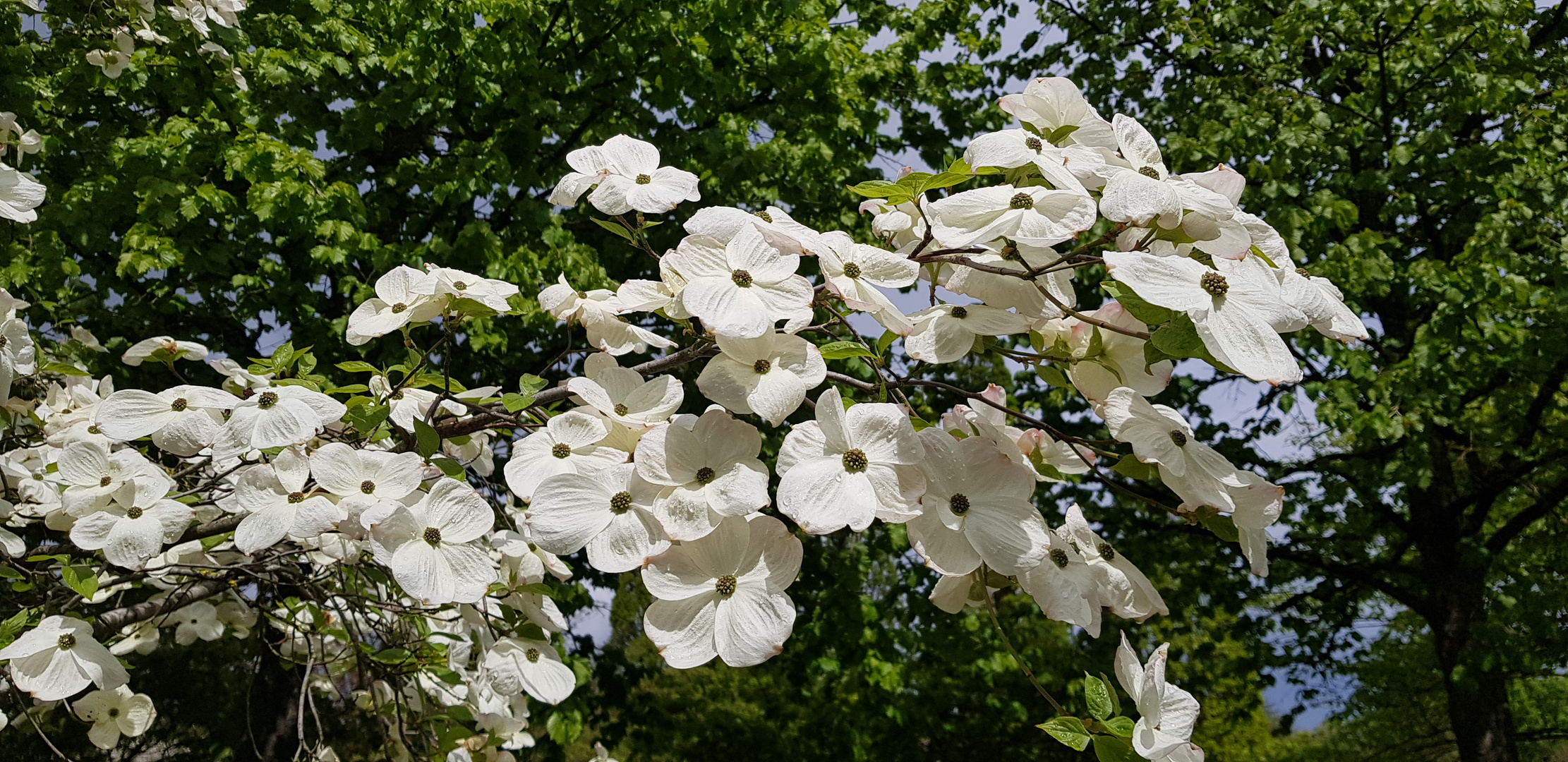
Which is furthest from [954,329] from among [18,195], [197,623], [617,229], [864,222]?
[864,222]

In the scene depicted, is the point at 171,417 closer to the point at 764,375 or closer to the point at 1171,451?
the point at 764,375

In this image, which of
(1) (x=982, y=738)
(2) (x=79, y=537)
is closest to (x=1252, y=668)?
(1) (x=982, y=738)


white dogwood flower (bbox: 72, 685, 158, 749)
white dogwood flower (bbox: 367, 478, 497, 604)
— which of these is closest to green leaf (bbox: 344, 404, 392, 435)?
white dogwood flower (bbox: 367, 478, 497, 604)

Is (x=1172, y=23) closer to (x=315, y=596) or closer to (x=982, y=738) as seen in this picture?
(x=982, y=738)

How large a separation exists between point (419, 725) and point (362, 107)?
4250 mm

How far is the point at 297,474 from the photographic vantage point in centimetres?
149

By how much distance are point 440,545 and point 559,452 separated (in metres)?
0.25

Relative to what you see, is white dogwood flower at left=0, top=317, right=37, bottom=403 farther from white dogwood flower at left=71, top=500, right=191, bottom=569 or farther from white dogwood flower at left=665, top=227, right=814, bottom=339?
white dogwood flower at left=665, top=227, right=814, bottom=339

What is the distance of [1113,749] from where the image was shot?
1.09 metres

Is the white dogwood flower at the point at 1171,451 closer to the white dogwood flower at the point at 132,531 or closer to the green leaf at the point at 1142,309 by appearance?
the green leaf at the point at 1142,309

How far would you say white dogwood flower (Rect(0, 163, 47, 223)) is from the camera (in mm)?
1871

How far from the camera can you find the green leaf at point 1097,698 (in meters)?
1.12

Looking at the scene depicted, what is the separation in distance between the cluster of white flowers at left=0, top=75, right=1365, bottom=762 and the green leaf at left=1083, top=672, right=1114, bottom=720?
0.05 metres

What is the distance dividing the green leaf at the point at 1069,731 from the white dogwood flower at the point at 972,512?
0.61 ft
